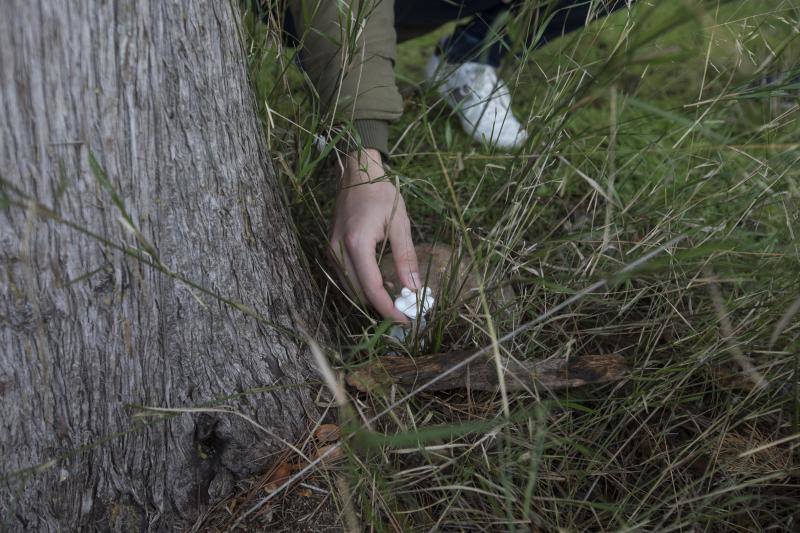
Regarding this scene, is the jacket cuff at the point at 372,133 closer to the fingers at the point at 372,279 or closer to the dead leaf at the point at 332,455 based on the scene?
Answer: the fingers at the point at 372,279

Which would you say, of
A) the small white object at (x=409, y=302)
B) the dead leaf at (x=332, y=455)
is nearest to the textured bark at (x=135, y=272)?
the dead leaf at (x=332, y=455)

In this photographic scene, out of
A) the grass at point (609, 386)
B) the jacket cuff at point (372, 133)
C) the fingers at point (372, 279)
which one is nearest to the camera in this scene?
the grass at point (609, 386)

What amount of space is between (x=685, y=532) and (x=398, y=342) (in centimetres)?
65

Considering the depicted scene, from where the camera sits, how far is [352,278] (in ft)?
4.32

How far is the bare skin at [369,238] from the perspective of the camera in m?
1.25

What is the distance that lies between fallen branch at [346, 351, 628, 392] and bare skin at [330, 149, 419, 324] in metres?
0.12

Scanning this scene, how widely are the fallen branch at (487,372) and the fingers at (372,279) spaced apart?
0.40ft

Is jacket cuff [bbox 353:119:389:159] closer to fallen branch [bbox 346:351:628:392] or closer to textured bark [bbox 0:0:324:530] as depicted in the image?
textured bark [bbox 0:0:324:530]

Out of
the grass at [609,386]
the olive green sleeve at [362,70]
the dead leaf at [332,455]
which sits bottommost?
the dead leaf at [332,455]

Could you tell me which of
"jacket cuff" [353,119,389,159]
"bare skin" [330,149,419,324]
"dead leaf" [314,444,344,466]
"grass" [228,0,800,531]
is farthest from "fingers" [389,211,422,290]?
"dead leaf" [314,444,344,466]

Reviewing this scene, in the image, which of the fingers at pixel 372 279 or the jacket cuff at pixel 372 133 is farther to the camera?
the jacket cuff at pixel 372 133

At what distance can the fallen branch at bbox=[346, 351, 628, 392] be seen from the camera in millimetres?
1142

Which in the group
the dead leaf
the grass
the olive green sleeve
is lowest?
the dead leaf

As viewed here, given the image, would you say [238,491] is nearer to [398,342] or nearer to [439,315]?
[398,342]
